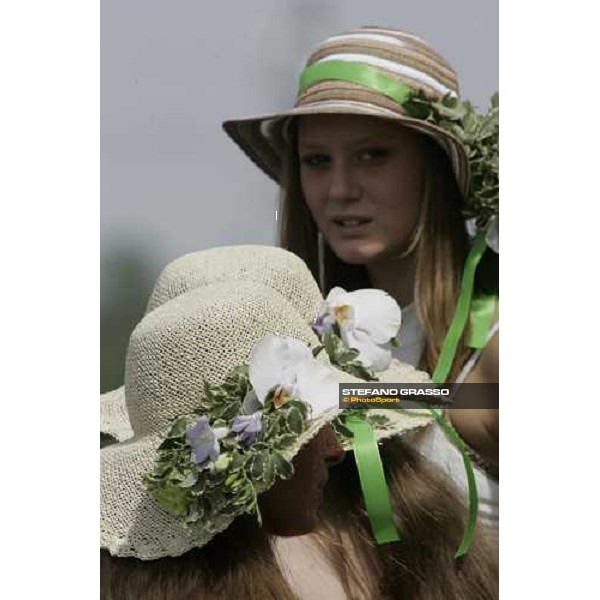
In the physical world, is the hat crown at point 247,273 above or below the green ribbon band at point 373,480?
above

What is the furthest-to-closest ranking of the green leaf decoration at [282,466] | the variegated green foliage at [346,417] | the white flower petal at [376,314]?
the white flower petal at [376,314]
the variegated green foliage at [346,417]
the green leaf decoration at [282,466]

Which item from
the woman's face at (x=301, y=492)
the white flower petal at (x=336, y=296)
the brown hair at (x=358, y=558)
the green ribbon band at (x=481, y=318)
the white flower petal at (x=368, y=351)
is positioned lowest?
the brown hair at (x=358, y=558)

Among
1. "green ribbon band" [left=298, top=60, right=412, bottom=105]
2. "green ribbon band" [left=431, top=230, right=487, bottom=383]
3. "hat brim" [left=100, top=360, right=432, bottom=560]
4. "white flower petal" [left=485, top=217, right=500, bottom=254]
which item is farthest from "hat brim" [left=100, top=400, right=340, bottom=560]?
"green ribbon band" [left=298, top=60, right=412, bottom=105]

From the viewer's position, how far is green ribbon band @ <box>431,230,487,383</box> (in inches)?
70.1

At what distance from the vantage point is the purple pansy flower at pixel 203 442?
1.55 m

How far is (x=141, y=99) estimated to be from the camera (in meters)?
1.78

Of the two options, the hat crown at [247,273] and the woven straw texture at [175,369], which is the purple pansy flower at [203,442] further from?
the hat crown at [247,273]

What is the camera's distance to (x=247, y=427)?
1567 millimetres

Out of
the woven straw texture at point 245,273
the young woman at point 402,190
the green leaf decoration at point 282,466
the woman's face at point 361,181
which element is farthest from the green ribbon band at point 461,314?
the green leaf decoration at point 282,466

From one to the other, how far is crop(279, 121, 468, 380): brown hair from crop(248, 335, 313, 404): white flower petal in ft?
0.76

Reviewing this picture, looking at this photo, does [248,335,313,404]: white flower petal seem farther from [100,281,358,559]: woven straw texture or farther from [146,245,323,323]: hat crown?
[146,245,323,323]: hat crown

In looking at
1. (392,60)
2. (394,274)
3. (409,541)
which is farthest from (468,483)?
(392,60)
